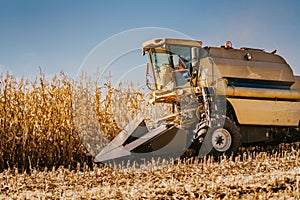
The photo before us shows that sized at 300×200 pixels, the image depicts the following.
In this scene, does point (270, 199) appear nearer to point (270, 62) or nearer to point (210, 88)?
point (210, 88)

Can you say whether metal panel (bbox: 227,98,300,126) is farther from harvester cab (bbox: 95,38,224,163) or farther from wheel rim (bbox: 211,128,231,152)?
harvester cab (bbox: 95,38,224,163)

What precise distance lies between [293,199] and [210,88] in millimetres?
3863

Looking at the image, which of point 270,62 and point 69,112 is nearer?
point 69,112

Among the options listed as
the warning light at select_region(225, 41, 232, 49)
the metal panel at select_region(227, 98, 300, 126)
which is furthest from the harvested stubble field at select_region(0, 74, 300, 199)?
the warning light at select_region(225, 41, 232, 49)

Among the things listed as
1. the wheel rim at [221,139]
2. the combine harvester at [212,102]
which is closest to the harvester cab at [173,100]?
the combine harvester at [212,102]

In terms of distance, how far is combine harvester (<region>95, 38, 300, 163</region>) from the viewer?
264 inches

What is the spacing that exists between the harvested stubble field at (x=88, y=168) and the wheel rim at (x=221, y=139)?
0.26 m

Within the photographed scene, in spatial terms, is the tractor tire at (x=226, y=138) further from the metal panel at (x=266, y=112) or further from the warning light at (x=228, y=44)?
the warning light at (x=228, y=44)

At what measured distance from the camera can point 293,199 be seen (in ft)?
11.3

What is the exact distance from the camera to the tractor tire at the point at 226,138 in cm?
678

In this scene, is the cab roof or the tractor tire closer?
the tractor tire

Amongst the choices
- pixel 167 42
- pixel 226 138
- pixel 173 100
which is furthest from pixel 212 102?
pixel 167 42

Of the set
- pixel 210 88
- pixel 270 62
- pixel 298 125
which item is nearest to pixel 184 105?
pixel 210 88

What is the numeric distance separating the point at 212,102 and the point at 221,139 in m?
0.68
